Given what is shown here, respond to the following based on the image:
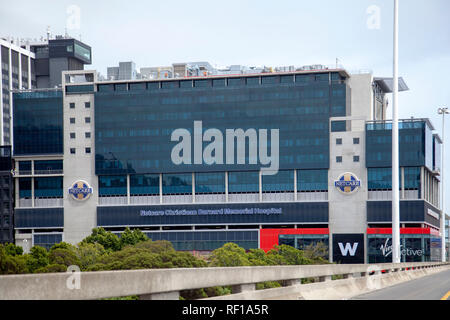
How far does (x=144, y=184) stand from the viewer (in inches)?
6821

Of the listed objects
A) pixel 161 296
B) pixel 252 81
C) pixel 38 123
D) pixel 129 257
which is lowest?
pixel 129 257

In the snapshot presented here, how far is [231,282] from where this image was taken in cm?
1444

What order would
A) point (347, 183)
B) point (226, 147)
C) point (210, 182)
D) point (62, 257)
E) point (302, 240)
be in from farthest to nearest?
point (210, 182), point (226, 147), point (302, 240), point (347, 183), point (62, 257)

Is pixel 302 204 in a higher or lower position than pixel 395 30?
lower

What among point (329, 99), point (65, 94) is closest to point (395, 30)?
point (329, 99)

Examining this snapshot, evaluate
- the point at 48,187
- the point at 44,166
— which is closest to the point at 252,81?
the point at 44,166

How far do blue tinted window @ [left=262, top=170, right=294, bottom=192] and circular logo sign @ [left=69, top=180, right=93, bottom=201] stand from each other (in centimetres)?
4076

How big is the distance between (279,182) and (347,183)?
14.9m

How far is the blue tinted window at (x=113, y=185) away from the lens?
174000 millimetres

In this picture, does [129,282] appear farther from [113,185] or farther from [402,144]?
[113,185]

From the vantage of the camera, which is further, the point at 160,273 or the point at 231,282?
the point at 231,282

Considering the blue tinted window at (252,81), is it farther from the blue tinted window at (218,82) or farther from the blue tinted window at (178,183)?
the blue tinted window at (178,183)
